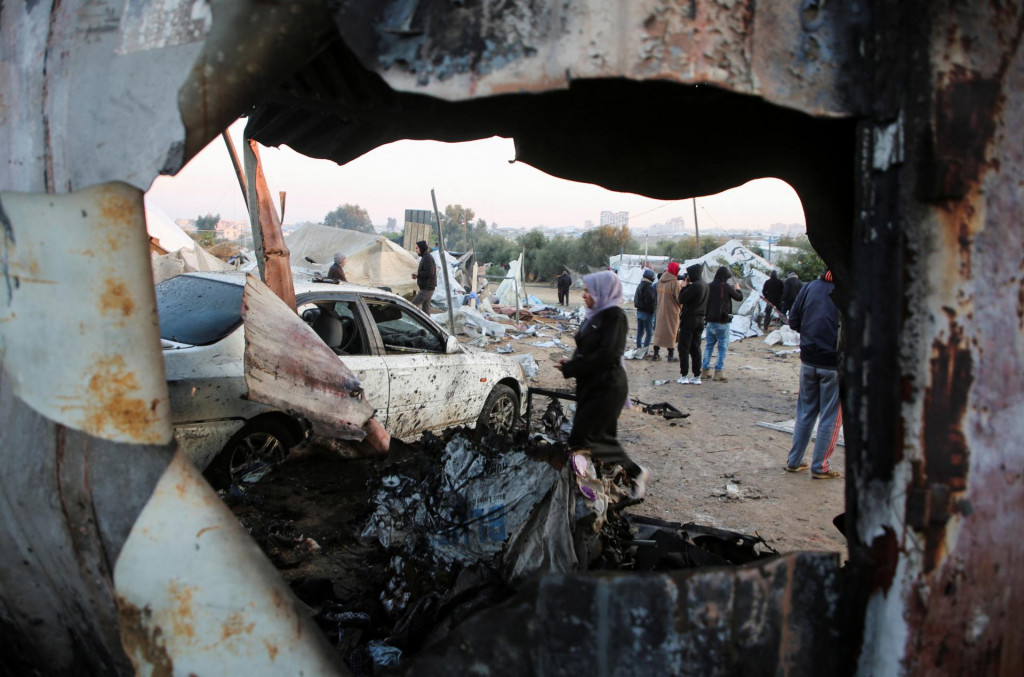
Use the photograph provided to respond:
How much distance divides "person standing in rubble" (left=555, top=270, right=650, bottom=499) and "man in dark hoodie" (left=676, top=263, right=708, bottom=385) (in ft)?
16.1

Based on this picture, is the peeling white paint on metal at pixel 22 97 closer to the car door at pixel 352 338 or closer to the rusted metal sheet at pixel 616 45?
the rusted metal sheet at pixel 616 45

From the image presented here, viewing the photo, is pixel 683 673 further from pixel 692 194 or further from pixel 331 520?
pixel 331 520

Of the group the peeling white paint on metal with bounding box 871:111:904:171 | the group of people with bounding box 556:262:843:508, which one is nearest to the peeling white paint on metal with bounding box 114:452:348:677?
the peeling white paint on metal with bounding box 871:111:904:171

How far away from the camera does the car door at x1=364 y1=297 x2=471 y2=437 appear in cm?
512

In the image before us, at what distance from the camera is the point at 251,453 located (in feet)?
14.1

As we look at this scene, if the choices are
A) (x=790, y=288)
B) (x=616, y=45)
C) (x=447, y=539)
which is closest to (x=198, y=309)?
(x=447, y=539)

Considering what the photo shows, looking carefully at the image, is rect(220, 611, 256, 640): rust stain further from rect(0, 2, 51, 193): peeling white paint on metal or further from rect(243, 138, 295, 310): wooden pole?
rect(243, 138, 295, 310): wooden pole

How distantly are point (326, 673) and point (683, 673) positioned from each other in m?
0.96

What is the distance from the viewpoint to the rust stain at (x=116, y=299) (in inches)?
63.2

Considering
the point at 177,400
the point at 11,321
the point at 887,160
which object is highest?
the point at 887,160

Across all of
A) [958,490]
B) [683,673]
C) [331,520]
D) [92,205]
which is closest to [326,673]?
[683,673]

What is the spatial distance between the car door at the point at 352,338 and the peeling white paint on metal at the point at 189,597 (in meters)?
2.94

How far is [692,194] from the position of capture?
3.16 meters

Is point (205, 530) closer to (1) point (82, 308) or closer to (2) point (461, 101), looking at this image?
(1) point (82, 308)
